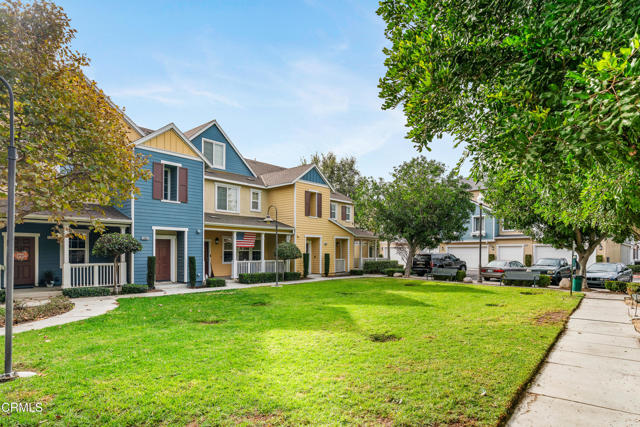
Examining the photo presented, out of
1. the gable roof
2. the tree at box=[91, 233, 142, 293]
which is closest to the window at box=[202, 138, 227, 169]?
the gable roof

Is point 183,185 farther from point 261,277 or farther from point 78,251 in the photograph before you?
point 261,277

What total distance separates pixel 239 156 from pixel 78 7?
12692 mm

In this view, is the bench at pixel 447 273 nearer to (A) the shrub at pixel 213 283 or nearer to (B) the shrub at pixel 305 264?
(B) the shrub at pixel 305 264

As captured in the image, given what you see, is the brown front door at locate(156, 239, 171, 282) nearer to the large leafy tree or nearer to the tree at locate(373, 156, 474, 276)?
the tree at locate(373, 156, 474, 276)

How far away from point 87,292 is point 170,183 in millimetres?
5840

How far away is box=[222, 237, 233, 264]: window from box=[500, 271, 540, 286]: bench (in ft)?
51.7

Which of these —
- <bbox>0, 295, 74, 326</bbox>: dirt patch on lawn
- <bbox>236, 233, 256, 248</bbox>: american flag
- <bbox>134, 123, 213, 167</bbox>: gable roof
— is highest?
<bbox>134, 123, 213, 167</bbox>: gable roof

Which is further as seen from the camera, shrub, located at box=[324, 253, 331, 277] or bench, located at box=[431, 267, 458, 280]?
shrub, located at box=[324, 253, 331, 277]

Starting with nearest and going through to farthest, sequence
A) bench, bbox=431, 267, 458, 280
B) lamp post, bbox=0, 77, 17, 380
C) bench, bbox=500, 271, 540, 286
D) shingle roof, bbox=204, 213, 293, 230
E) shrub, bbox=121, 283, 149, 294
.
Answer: lamp post, bbox=0, 77, 17, 380
shrub, bbox=121, 283, 149, 294
shingle roof, bbox=204, 213, 293, 230
bench, bbox=500, 271, 540, 286
bench, bbox=431, 267, 458, 280

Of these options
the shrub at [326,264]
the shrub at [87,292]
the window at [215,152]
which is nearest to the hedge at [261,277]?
the shrub at [326,264]

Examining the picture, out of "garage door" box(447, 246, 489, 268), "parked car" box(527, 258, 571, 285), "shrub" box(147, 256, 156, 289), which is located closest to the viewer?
"shrub" box(147, 256, 156, 289)

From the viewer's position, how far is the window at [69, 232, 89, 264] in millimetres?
14517

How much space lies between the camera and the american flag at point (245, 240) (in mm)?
18391

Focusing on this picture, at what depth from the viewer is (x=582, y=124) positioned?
2457 millimetres
